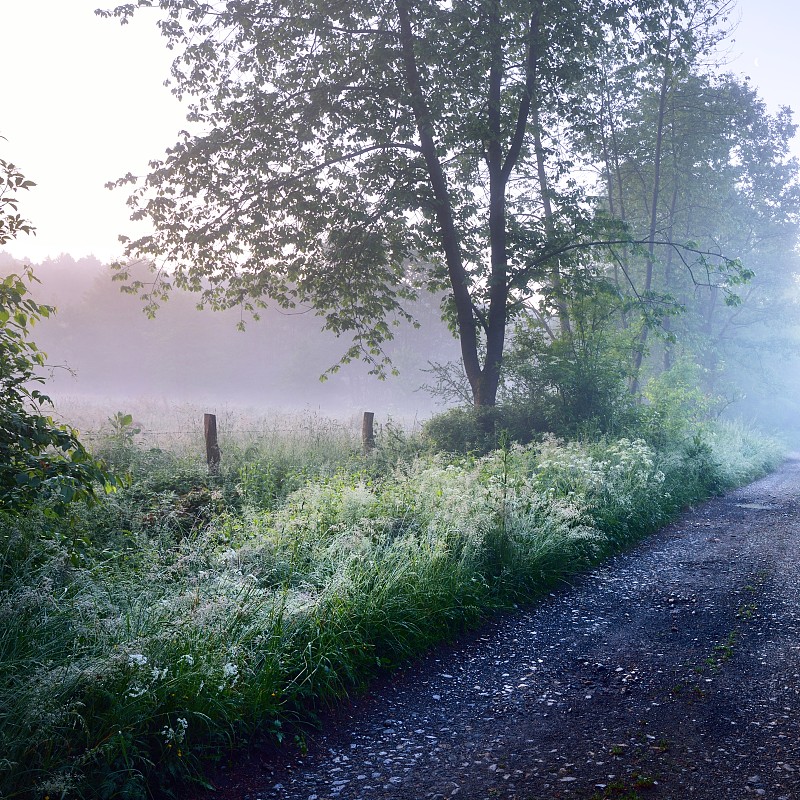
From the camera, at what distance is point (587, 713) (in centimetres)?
405

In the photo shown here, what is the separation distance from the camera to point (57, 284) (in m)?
67.3

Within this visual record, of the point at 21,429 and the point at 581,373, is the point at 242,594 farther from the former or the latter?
the point at 581,373

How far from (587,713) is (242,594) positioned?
242 centimetres

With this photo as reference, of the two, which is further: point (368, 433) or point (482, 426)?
point (368, 433)

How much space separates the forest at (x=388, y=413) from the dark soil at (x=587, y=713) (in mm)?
318

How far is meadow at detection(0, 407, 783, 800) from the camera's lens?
329 centimetres

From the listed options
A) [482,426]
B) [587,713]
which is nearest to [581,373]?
[482,426]

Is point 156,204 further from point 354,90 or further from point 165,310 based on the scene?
point 165,310

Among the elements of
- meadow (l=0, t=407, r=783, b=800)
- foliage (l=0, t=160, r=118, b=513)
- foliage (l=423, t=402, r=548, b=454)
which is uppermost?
foliage (l=0, t=160, r=118, b=513)

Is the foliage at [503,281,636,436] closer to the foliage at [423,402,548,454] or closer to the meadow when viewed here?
the foliage at [423,402,548,454]

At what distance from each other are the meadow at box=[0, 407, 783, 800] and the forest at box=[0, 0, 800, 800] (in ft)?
0.08

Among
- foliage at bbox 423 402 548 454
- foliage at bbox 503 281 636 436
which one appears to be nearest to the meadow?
foliage at bbox 423 402 548 454

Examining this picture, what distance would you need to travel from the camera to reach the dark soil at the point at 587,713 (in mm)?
3344

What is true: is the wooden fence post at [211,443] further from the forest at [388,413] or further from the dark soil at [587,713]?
the dark soil at [587,713]
